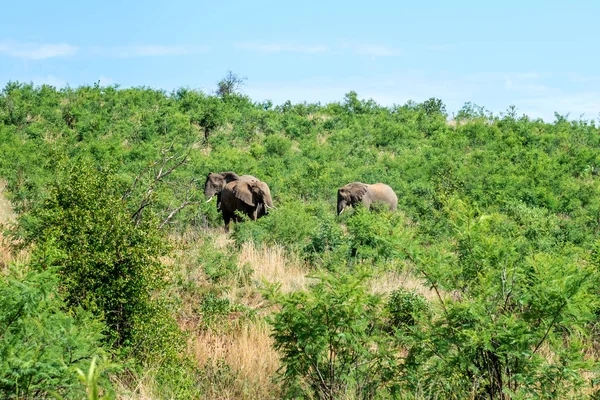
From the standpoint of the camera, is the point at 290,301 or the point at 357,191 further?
the point at 357,191

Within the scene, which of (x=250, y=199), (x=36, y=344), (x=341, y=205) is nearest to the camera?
(x=36, y=344)

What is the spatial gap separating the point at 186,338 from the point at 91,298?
48.0 inches

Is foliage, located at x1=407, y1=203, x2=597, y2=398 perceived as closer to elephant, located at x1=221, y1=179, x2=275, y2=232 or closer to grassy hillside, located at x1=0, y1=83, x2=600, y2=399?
grassy hillside, located at x1=0, y1=83, x2=600, y2=399

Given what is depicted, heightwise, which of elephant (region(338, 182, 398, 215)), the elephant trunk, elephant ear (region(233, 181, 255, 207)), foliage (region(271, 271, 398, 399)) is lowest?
the elephant trunk

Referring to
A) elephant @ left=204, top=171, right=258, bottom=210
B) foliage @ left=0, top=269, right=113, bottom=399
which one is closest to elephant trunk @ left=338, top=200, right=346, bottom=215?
elephant @ left=204, top=171, right=258, bottom=210

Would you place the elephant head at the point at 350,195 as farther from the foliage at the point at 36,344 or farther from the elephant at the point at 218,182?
the foliage at the point at 36,344

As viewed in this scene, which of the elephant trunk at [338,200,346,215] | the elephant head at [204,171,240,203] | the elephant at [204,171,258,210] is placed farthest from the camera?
the elephant trunk at [338,200,346,215]

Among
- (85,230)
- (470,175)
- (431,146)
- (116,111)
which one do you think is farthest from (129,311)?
(116,111)

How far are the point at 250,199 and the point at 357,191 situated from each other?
3.56 m

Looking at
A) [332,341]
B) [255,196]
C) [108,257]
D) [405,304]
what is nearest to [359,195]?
[255,196]

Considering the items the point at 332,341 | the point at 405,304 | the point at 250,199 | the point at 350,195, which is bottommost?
the point at 350,195

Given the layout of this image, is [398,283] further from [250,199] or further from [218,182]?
[218,182]

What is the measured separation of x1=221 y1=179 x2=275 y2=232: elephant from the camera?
1759cm

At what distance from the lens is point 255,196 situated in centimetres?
1770
